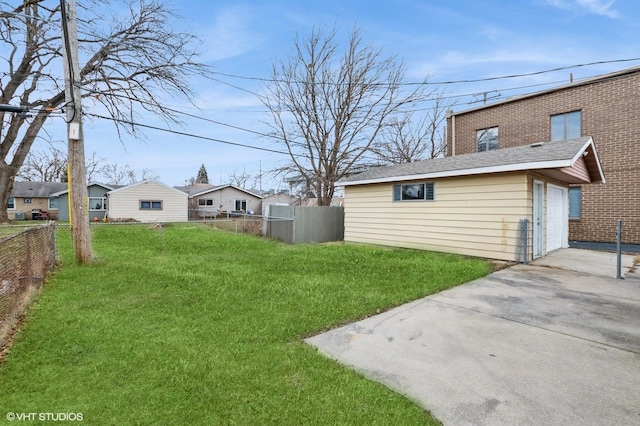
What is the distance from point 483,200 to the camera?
336 inches

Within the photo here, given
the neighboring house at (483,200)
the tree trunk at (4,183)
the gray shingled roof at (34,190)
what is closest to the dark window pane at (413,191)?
the neighboring house at (483,200)

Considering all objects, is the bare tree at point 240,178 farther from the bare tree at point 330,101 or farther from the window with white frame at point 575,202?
the window with white frame at point 575,202

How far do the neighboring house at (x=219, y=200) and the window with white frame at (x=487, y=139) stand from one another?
23.8 m

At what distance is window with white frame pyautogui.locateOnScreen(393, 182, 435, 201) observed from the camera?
9.76 meters

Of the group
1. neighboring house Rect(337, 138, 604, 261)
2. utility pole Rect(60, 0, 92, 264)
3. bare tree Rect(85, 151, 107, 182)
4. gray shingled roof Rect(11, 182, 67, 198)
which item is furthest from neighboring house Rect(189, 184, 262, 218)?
utility pole Rect(60, 0, 92, 264)

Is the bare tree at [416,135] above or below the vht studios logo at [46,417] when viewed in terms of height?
above

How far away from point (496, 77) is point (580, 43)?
102 inches

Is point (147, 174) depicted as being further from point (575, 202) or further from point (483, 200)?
point (575, 202)

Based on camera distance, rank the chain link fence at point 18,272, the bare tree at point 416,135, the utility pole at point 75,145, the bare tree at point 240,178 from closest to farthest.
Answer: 1. the chain link fence at point 18,272
2. the utility pole at point 75,145
3. the bare tree at point 416,135
4. the bare tree at point 240,178

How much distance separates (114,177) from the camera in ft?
156

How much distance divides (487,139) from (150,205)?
23.4m

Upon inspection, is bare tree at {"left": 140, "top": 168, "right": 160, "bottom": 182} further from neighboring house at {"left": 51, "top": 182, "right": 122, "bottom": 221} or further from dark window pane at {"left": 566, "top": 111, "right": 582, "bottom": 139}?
dark window pane at {"left": 566, "top": 111, "right": 582, "bottom": 139}

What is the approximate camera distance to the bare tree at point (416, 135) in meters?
19.3

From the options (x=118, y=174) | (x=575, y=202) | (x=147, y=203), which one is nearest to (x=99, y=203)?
(x=147, y=203)
